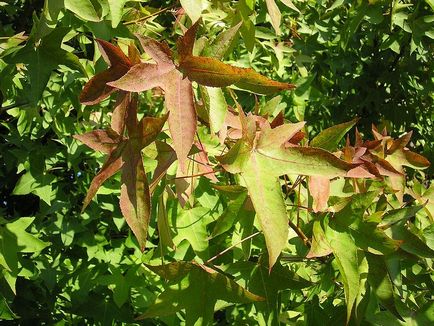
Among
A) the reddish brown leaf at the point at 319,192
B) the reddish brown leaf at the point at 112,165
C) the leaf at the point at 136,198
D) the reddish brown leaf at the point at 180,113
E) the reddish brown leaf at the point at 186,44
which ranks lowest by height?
the reddish brown leaf at the point at 319,192

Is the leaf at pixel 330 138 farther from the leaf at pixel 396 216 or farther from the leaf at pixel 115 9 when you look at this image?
the leaf at pixel 115 9

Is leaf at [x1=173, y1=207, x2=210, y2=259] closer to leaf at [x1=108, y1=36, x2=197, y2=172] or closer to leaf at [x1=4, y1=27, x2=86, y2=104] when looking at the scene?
leaf at [x1=4, y1=27, x2=86, y2=104]

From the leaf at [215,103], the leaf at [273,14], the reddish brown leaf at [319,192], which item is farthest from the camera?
the leaf at [273,14]

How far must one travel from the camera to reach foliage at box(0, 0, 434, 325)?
96 cm

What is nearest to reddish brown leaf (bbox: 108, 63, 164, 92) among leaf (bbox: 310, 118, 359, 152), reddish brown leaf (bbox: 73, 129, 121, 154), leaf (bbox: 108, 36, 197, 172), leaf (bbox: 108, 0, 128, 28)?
leaf (bbox: 108, 36, 197, 172)

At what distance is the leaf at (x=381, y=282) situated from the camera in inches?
43.5

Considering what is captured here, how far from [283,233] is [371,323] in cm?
44

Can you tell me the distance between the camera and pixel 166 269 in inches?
43.1

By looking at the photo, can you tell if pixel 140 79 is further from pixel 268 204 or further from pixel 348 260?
pixel 348 260

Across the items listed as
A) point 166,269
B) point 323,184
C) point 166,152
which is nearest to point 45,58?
point 166,152

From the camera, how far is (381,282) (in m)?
1.11

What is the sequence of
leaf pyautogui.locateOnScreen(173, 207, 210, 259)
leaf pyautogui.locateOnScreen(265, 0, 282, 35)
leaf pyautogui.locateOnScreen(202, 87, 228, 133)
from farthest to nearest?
leaf pyautogui.locateOnScreen(173, 207, 210, 259) → leaf pyautogui.locateOnScreen(265, 0, 282, 35) → leaf pyautogui.locateOnScreen(202, 87, 228, 133)

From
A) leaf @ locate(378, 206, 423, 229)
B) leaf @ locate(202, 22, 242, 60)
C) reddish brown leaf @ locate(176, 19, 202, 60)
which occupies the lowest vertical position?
leaf @ locate(378, 206, 423, 229)

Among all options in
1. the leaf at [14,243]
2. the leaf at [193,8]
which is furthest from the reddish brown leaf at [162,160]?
the leaf at [14,243]
